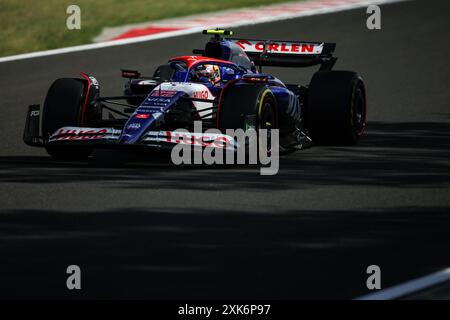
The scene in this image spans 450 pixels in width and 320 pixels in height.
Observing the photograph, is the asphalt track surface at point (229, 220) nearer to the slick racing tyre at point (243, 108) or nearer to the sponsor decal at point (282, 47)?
the slick racing tyre at point (243, 108)

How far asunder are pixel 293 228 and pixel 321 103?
4046 mm

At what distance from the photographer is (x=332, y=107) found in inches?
477

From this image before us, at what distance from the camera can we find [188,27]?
23.0 m

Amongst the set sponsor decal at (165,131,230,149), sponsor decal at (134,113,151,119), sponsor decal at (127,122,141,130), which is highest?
sponsor decal at (134,113,151,119)

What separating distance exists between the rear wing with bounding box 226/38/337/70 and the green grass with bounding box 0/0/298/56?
830cm

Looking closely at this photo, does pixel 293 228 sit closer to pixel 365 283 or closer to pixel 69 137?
pixel 365 283

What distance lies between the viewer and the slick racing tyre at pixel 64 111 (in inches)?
448

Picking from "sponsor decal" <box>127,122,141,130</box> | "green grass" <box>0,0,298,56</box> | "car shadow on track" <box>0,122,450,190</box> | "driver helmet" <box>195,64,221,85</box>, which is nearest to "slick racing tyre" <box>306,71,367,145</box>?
"car shadow on track" <box>0,122,450,190</box>

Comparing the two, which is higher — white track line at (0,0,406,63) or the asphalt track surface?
white track line at (0,0,406,63)

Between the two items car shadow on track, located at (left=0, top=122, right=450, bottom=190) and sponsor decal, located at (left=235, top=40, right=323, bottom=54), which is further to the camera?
sponsor decal, located at (left=235, top=40, right=323, bottom=54)

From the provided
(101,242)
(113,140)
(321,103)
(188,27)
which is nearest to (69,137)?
(113,140)

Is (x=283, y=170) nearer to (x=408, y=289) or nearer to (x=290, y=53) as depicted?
(x=290, y=53)

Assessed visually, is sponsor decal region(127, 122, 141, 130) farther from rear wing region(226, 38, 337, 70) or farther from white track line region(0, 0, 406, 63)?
white track line region(0, 0, 406, 63)

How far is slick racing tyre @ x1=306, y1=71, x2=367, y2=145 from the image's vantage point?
1210cm
